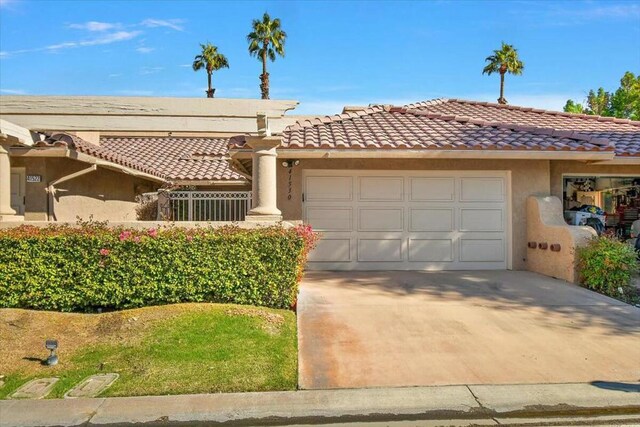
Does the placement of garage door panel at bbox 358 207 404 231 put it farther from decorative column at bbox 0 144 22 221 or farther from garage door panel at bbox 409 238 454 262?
decorative column at bbox 0 144 22 221

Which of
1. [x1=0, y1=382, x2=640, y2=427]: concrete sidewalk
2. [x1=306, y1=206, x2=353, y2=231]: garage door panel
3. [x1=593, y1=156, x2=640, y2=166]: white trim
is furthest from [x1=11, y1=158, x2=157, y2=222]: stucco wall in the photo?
[x1=593, y1=156, x2=640, y2=166]: white trim

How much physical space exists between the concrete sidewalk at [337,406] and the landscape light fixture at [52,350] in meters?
0.87

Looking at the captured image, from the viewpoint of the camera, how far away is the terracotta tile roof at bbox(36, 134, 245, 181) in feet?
51.5

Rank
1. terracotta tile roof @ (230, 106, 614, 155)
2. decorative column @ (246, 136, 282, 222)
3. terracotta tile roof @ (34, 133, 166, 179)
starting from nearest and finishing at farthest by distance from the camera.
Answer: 1. decorative column @ (246, 136, 282, 222)
2. terracotta tile roof @ (230, 106, 614, 155)
3. terracotta tile roof @ (34, 133, 166, 179)

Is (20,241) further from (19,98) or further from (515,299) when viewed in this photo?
(19,98)

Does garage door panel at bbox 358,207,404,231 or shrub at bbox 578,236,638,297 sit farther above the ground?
garage door panel at bbox 358,207,404,231

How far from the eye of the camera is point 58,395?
4793 mm

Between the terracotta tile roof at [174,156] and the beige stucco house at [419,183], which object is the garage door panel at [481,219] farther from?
the terracotta tile roof at [174,156]

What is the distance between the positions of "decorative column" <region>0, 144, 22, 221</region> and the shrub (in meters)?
10.4

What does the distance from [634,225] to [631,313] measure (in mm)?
6074

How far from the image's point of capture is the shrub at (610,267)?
8.87m

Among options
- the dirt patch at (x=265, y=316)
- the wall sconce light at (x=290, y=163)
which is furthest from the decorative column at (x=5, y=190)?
the wall sconce light at (x=290, y=163)

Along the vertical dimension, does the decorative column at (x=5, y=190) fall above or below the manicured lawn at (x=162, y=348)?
above

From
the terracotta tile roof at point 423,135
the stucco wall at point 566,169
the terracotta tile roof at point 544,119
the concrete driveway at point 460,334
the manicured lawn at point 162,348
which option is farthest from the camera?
the terracotta tile roof at point 544,119
